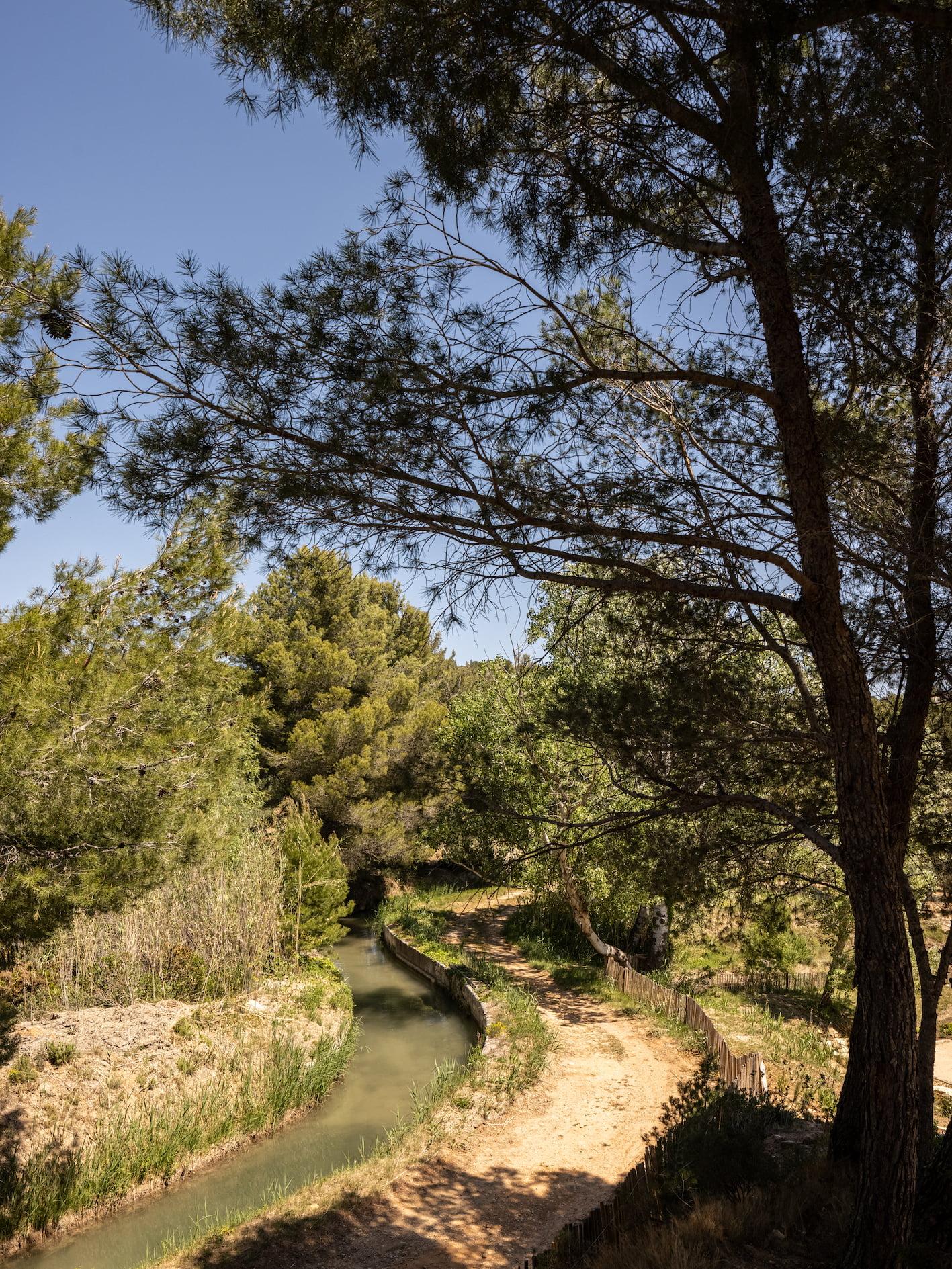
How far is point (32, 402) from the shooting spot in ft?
18.5

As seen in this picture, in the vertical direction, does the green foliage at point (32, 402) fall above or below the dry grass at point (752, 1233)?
above

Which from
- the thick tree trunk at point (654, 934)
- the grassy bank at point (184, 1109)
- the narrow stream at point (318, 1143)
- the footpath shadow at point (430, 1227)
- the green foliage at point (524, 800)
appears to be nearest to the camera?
the footpath shadow at point (430, 1227)

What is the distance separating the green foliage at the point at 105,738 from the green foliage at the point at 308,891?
21.2ft

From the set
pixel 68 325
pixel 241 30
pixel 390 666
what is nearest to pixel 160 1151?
pixel 68 325

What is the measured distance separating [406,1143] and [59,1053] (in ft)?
13.4

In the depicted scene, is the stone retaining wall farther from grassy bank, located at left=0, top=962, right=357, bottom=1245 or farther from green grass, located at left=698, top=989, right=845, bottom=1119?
green grass, located at left=698, top=989, right=845, bottom=1119

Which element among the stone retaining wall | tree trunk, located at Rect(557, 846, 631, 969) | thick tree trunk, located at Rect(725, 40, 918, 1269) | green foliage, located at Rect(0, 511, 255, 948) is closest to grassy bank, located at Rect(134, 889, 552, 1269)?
the stone retaining wall

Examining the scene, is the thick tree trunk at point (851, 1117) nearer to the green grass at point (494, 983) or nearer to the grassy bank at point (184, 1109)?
the green grass at point (494, 983)

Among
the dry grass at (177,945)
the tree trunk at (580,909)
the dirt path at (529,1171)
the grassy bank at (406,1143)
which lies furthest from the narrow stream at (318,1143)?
the tree trunk at (580,909)

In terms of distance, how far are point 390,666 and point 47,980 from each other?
18.6 metres

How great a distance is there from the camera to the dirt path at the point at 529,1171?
21.6 feet

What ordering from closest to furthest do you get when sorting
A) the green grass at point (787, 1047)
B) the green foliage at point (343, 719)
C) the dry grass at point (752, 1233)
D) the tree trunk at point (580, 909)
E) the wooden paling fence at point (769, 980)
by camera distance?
1. the dry grass at point (752, 1233)
2. the green grass at point (787, 1047)
3. the tree trunk at point (580, 909)
4. the wooden paling fence at point (769, 980)
5. the green foliage at point (343, 719)

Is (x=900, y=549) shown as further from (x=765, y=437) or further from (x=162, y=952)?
(x=162, y=952)

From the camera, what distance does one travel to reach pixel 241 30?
4223mm
